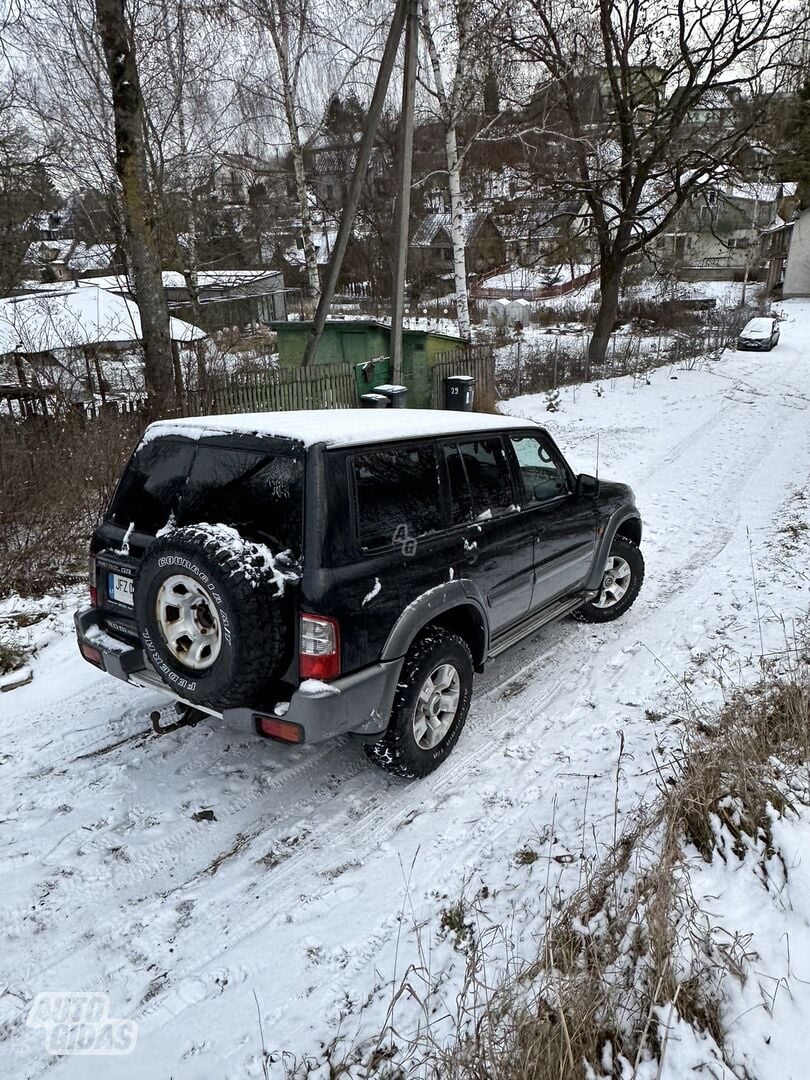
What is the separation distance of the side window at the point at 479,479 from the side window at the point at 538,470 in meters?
0.21

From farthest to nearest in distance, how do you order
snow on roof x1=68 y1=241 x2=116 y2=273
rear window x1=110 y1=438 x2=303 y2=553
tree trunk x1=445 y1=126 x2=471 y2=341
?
1. tree trunk x1=445 y1=126 x2=471 y2=341
2. snow on roof x1=68 y1=241 x2=116 y2=273
3. rear window x1=110 y1=438 x2=303 y2=553

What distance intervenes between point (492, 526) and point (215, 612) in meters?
1.80

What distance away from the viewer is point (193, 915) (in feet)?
9.37

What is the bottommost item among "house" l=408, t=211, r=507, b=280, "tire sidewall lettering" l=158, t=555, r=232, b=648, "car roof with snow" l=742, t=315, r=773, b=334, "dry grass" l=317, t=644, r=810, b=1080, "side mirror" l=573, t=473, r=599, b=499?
"dry grass" l=317, t=644, r=810, b=1080

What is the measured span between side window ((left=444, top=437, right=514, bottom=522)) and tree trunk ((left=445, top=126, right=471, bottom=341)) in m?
11.9

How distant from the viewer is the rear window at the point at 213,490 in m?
3.11

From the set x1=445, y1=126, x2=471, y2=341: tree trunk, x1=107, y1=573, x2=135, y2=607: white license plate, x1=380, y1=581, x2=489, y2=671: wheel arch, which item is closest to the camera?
x1=380, y1=581, x2=489, y2=671: wheel arch

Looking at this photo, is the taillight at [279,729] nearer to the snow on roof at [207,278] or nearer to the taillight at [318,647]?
the taillight at [318,647]

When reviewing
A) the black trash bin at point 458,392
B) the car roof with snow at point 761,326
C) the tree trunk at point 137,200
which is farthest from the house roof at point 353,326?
the car roof with snow at point 761,326

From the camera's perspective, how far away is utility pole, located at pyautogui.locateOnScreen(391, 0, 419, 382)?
10.1 metres

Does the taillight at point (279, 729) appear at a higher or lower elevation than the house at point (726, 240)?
lower

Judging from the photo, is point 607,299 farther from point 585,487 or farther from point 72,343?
point 585,487

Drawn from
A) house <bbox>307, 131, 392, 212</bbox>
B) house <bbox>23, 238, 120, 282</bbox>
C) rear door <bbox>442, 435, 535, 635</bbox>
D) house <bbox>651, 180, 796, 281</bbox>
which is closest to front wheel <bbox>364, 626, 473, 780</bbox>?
rear door <bbox>442, 435, 535, 635</bbox>

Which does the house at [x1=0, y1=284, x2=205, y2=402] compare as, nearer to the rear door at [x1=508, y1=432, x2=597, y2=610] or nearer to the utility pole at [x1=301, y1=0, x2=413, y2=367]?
the utility pole at [x1=301, y1=0, x2=413, y2=367]
